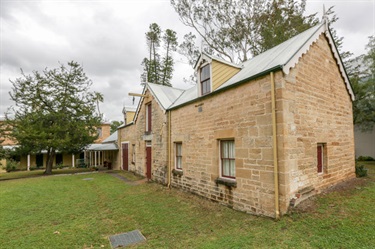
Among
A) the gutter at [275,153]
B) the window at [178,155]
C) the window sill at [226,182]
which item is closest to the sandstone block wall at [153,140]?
the window at [178,155]

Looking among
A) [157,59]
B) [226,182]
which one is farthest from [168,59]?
[226,182]

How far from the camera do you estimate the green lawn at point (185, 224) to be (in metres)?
4.79

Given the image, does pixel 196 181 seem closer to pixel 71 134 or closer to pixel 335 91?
pixel 335 91

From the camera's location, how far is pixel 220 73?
897 centimetres

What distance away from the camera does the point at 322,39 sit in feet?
25.9

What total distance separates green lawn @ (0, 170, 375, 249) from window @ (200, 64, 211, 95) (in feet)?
15.9

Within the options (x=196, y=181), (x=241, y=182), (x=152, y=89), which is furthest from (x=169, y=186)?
(x=152, y=89)

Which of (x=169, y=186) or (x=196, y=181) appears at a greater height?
(x=196, y=181)

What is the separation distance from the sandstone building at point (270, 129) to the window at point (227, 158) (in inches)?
1.5

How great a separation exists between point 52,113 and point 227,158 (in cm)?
1842

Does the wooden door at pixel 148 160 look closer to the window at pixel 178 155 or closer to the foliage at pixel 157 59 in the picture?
the window at pixel 178 155

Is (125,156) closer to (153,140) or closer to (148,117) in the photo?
(148,117)

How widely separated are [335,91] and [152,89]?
10419 millimetres

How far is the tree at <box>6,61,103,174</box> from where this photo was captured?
1844 cm
